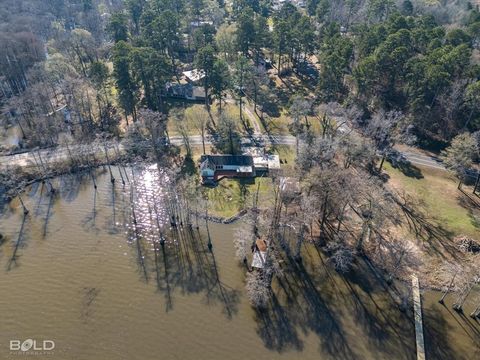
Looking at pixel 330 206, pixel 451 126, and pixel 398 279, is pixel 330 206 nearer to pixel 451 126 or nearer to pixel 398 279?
pixel 398 279

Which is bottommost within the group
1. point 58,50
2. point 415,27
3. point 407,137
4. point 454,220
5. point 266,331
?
point 266,331

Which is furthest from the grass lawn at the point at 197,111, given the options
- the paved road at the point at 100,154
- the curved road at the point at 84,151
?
the curved road at the point at 84,151

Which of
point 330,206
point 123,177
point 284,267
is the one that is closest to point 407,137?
point 330,206

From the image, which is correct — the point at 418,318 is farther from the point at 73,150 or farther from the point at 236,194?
the point at 73,150

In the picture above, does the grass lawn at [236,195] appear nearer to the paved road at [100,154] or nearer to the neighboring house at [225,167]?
the neighboring house at [225,167]

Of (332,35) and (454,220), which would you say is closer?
(454,220)

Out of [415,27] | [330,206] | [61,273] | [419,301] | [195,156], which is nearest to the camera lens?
[419,301]
